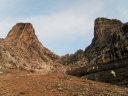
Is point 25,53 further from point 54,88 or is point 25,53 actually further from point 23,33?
point 54,88

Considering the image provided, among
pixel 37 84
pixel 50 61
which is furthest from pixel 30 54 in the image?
pixel 37 84

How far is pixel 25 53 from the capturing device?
47562mm

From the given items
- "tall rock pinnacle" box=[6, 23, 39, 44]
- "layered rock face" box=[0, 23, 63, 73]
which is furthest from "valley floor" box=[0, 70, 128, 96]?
"tall rock pinnacle" box=[6, 23, 39, 44]

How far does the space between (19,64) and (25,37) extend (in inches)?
583

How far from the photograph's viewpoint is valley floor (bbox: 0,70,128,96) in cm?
2088

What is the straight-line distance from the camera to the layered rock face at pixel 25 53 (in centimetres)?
4122

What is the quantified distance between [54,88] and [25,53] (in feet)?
86.1

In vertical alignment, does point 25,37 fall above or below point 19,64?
above

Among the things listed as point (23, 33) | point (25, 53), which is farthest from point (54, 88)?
point (23, 33)

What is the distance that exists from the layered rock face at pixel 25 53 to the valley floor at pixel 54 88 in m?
14.4

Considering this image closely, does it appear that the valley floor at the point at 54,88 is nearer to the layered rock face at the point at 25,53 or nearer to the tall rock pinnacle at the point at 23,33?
the layered rock face at the point at 25,53

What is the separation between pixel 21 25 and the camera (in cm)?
5672

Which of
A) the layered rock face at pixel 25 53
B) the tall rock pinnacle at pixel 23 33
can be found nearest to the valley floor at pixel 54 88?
the layered rock face at pixel 25 53

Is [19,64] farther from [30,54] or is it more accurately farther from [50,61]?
[50,61]
